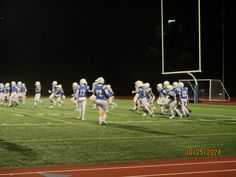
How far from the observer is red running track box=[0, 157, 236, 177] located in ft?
26.1

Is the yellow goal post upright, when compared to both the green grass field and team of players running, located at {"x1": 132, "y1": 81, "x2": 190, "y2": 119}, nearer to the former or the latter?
team of players running, located at {"x1": 132, "y1": 81, "x2": 190, "y2": 119}

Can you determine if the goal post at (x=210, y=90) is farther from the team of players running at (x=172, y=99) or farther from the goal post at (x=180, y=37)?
the team of players running at (x=172, y=99)

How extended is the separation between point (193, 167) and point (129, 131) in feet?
20.4

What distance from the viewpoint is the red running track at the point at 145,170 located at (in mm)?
7949

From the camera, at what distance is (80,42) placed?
5209 centimetres

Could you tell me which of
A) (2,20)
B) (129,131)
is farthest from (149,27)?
(129,131)

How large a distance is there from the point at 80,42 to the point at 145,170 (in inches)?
1751

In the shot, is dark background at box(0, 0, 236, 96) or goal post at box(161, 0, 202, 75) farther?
dark background at box(0, 0, 236, 96)

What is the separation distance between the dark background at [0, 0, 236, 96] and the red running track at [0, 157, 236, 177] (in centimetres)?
3918

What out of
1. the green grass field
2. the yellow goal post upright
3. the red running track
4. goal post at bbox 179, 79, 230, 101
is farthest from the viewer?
goal post at bbox 179, 79, 230, 101

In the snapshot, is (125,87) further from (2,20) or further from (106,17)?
(2,20)

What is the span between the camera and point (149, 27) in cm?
4931
